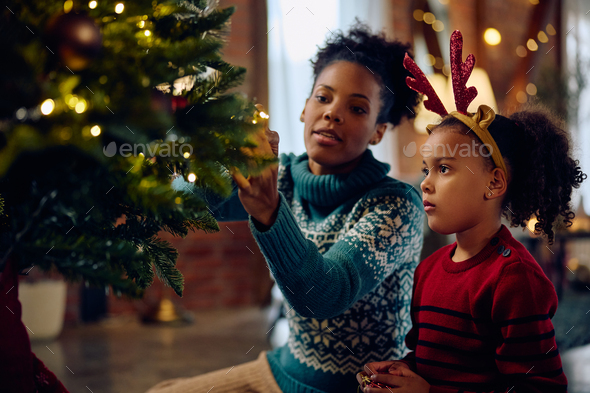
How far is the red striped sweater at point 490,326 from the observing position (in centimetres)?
63

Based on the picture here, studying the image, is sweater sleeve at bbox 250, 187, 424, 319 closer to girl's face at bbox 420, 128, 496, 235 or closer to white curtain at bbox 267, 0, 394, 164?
girl's face at bbox 420, 128, 496, 235

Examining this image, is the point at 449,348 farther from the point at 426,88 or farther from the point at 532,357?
the point at 426,88

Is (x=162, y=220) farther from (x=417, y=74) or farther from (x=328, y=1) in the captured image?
(x=328, y=1)

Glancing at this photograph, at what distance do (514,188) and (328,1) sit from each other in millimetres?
2983

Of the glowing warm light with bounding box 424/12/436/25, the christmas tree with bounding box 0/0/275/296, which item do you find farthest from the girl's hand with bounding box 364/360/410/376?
the glowing warm light with bounding box 424/12/436/25

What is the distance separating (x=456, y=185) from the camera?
2.38ft

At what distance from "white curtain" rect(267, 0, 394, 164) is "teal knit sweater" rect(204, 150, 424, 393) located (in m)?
2.29

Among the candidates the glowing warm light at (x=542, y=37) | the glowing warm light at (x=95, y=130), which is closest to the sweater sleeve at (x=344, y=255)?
the glowing warm light at (x=95, y=130)

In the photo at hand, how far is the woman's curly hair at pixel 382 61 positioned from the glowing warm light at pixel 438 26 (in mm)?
3297

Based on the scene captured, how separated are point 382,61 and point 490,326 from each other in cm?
61

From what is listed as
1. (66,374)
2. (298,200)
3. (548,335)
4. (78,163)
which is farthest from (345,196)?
(66,374)

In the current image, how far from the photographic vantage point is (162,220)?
58 centimetres

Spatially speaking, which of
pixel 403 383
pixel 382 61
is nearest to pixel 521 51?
pixel 382 61

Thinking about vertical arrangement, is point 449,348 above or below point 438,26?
below
